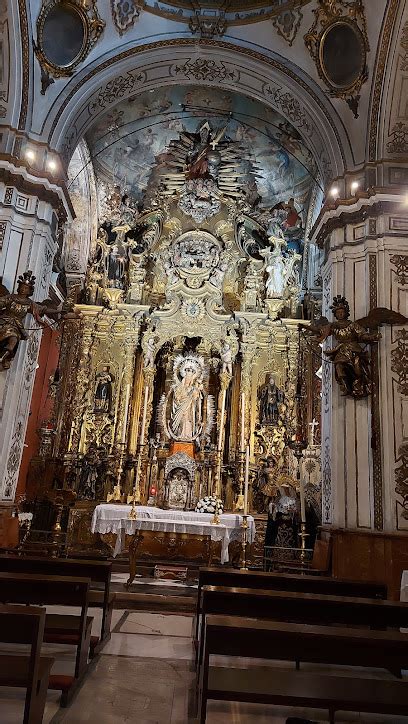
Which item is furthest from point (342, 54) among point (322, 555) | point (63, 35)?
point (322, 555)

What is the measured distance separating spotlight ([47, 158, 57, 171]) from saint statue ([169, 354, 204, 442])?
5279 millimetres

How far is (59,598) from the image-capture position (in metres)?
4.04

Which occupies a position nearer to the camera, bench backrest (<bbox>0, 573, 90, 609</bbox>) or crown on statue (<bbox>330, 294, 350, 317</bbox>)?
bench backrest (<bbox>0, 573, 90, 609</bbox>)

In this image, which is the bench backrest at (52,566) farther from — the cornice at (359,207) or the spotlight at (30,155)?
the spotlight at (30,155)

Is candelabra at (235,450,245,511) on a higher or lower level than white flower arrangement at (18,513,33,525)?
higher

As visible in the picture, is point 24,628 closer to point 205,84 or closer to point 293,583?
point 293,583

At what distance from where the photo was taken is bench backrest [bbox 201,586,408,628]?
377 centimetres

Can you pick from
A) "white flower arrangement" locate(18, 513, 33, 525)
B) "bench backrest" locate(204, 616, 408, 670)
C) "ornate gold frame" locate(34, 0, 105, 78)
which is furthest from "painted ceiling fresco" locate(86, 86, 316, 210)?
"bench backrest" locate(204, 616, 408, 670)

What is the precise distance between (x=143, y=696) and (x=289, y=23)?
10465 mm

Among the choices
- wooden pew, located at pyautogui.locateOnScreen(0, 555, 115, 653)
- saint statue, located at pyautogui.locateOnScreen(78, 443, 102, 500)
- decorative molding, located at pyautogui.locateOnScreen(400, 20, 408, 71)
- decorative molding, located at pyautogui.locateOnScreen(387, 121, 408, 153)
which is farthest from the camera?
saint statue, located at pyautogui.locateOnScreen(78, 443, 102, 500)

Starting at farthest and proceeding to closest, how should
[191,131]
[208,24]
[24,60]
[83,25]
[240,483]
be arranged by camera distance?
[191,131] < [240,483] < [208,24] < [83,25] < [24,60]

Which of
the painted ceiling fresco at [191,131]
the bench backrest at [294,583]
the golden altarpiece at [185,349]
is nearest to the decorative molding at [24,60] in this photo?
the painted ceiling fresco at [191,131]

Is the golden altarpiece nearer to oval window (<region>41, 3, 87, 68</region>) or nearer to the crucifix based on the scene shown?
the crucifix

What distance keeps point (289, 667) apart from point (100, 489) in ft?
26.6
